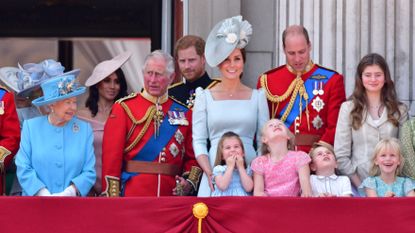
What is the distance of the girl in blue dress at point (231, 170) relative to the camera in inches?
316

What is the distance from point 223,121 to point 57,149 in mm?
1048

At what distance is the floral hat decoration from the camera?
8.41 metres

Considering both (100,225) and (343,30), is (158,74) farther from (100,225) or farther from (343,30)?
(343,30)

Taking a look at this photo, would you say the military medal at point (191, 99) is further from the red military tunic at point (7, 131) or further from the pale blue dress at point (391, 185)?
the pale blue dress at point (391, 185)

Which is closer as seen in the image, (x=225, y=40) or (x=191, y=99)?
(x=225, y=40)

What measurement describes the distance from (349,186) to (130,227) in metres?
1.40

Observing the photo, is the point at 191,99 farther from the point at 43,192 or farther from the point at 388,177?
the point at 388,177

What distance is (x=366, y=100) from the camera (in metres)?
8.45

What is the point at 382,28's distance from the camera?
9945mm

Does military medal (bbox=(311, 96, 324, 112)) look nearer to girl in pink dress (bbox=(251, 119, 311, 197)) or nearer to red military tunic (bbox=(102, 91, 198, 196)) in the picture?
girl in pink dress (bbox=(251, 119, 311, 197))

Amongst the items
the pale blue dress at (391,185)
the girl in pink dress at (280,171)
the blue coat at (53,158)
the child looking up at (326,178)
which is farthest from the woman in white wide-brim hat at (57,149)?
the pale blue dress at (391,185)

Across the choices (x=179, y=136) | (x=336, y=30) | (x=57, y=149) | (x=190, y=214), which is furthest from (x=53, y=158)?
(x=336, y=30)

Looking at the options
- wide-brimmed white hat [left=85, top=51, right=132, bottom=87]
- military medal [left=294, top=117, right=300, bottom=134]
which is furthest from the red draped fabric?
wide-brimmed white hat [left=85, top=51, right=132, bottom=87]

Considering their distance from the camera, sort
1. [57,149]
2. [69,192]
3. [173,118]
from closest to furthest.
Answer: [69,192] → [57,149] → [173,118]
